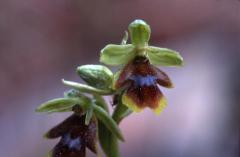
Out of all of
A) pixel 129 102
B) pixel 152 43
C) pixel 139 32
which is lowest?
pixel 152 43

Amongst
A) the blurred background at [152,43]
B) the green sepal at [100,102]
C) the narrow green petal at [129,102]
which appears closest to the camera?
the narrow green petal at [129,102]

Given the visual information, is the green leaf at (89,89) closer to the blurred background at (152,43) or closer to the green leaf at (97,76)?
the green leaf at (97,76)

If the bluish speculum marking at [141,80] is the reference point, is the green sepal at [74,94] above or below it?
below

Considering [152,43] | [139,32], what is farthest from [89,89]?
[152,43]

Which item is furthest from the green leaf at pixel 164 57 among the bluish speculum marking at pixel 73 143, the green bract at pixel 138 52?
the bluish speculum marking at pixel 73 143

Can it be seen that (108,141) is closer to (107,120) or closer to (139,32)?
(107,120)

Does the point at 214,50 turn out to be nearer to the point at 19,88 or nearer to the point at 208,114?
the point at 208,114
